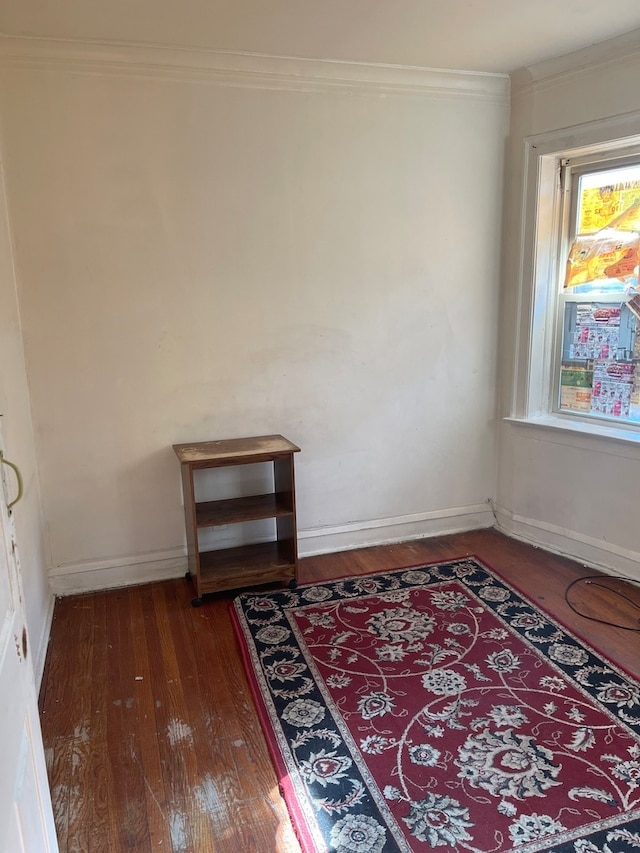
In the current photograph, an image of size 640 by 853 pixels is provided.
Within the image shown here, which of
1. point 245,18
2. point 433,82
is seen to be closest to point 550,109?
point 433,82

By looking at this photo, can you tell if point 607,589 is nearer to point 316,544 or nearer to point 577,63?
point 316,544

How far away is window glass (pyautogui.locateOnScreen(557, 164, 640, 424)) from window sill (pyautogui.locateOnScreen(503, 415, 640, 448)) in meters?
0.06

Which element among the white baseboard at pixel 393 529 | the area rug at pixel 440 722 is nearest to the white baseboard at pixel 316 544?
the white baseboard at pixel 393 529

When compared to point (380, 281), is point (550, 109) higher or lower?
higher

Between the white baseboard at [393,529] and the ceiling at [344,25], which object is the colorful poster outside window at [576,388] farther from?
the ceiling at [344,25]

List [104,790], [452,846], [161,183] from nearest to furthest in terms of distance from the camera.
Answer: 1. [452,846]
2. [104,790]
3. [161,183]

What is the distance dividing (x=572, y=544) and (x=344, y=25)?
9.69 feet

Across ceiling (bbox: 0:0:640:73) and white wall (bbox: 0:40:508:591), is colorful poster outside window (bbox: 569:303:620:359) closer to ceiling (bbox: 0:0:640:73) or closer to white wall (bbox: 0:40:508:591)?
white wall (bbox: 0:40:508:591)

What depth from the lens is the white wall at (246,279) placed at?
2828 mm

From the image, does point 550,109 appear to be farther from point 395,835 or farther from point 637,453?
point 395,835

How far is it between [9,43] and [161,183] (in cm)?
83

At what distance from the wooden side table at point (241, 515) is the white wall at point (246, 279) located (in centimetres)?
18

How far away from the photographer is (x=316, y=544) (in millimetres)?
3549

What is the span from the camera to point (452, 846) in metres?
1.65
